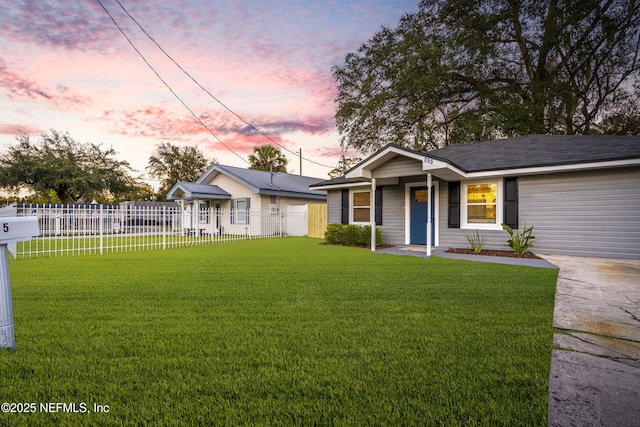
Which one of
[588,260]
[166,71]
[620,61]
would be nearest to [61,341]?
[588,260]

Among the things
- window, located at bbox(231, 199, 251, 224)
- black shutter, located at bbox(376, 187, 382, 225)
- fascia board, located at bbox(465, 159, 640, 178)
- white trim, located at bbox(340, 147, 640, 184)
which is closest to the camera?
fascia board, located at bbox(465, 159, 640, 178)

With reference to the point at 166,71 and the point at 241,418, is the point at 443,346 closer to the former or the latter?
the point at 241,418

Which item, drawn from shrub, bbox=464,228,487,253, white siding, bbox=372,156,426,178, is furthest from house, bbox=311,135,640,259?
shrub, bbox=464,228,487,253

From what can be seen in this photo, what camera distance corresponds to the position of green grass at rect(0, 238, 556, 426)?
79.4 inches

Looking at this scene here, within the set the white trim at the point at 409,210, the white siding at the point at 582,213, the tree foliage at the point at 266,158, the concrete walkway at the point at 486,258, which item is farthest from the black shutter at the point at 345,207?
the tree foliage at the point at 266,158

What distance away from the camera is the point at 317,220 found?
59.6ft

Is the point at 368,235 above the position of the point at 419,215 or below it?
below

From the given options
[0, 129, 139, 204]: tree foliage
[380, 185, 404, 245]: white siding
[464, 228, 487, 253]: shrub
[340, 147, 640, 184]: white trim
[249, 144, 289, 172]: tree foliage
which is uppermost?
[249, 144, 289, 172]: tree foliage

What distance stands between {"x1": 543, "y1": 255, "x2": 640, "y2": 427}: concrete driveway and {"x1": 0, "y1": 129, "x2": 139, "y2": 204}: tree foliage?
2920cm

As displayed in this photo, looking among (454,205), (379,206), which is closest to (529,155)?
(454,205)

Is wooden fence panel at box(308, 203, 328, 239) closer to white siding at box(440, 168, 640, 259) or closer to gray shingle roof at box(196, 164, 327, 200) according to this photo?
gray shingle roof at box(196, 164, 327, 200)

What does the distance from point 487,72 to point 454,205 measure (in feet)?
43.3

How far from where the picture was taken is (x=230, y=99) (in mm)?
17906

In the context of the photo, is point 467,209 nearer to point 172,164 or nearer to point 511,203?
point 511,203
